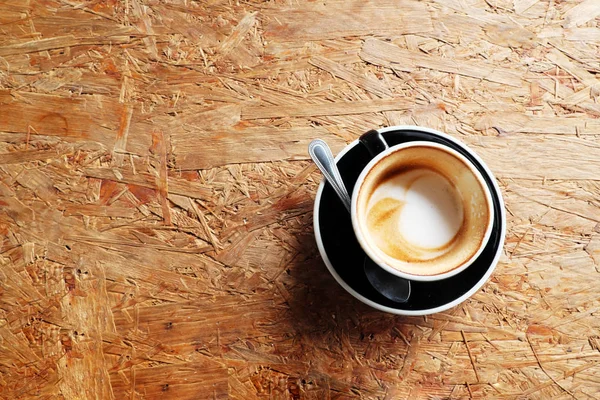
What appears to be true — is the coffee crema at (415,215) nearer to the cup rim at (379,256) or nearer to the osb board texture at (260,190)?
the cup rim at (379,256)

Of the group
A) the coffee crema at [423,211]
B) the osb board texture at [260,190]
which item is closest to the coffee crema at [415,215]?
the coffee crema at [423,211]

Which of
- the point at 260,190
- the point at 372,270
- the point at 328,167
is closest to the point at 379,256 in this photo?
the point at 372,270

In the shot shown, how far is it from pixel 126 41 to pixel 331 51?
1.42 feet

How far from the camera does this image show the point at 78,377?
3.51ft

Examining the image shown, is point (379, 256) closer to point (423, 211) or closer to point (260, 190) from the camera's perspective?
point (423, 211)

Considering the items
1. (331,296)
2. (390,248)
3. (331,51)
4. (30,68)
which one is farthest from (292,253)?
(30,68)

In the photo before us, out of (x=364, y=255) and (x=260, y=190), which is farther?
(x=260, y=190)

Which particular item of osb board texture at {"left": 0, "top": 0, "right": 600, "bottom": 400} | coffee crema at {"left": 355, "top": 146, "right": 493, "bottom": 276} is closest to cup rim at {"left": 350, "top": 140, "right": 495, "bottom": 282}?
coffee crema at {"left": 355, "top": 146, "right": 493, "bottom": 276}

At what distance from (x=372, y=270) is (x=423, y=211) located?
0.14m

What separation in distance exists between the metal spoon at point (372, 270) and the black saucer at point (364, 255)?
0.6 inches

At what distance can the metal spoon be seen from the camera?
0.94m

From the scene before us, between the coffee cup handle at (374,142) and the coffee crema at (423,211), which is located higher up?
the coffee cup handle at (374,142)

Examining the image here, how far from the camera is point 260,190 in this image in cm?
108

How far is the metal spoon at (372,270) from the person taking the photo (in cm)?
94
